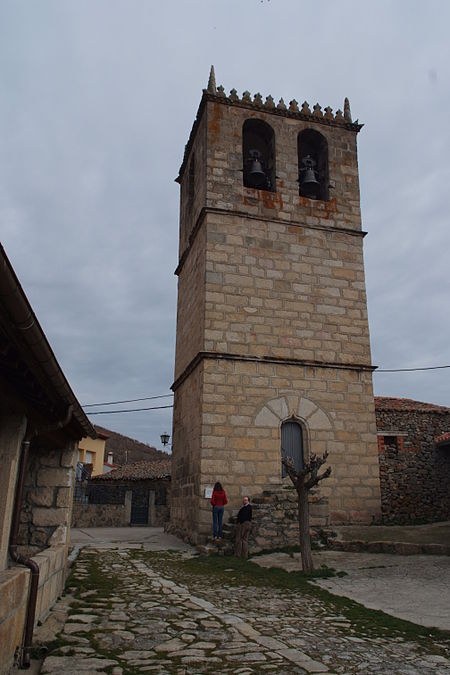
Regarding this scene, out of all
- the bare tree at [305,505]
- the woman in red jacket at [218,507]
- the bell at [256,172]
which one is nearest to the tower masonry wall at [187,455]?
the woman in red jacket at [218,507]

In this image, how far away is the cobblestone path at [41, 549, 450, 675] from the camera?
350 cm

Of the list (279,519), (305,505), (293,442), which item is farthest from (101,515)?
(305,505)

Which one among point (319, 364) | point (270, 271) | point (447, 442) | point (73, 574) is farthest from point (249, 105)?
point (73, 574)

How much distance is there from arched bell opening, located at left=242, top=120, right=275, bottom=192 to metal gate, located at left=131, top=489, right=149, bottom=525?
43.9 ft

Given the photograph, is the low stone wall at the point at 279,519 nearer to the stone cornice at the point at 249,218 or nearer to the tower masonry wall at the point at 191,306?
the tower masonry wall at the point at 191,306

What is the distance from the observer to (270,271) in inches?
494

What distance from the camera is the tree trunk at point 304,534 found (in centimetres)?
738

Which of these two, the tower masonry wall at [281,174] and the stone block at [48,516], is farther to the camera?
the tower masonry wall at [281,174]

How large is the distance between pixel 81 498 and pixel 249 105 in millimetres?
15393

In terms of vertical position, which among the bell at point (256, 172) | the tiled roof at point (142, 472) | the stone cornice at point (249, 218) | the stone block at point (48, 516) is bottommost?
the stone block at point (48, 516)

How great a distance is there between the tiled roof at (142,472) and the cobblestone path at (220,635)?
52.7ft

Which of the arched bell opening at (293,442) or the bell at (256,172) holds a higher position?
the bell at (256,172)

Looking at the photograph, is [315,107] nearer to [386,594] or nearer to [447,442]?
[447,442]

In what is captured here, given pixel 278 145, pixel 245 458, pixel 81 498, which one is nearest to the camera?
pixel 245 458
